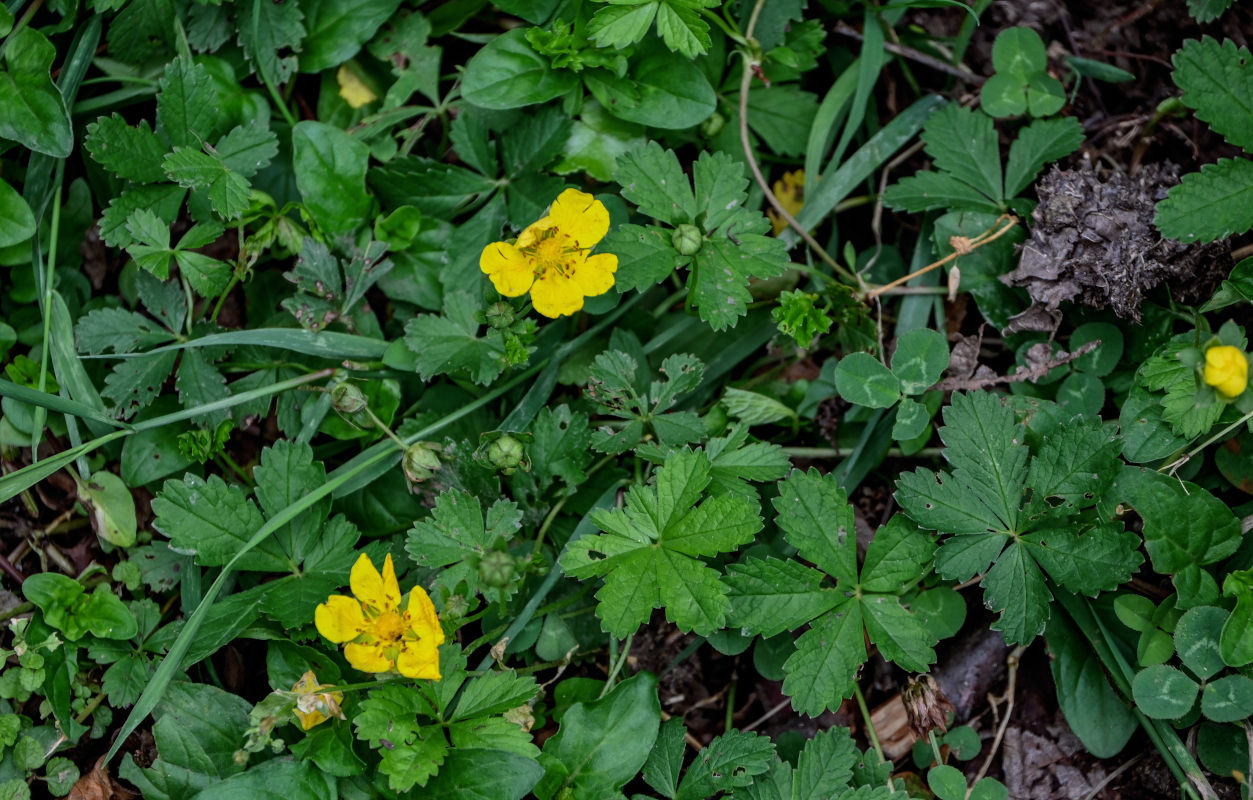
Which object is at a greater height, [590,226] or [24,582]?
[590,226]

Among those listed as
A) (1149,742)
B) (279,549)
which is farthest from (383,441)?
(1149,742)

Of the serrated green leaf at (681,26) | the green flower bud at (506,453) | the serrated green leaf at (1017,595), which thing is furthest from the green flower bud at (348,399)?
the serrated green leaf at (1017,595)

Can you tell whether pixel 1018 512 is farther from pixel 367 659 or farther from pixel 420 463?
pixel 367 659

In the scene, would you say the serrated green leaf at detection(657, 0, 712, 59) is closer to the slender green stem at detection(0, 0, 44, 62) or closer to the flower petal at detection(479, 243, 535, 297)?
the flower petal at detection(479, 243, 535, 297)

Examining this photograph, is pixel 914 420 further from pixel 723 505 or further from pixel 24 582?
pixel 24 582

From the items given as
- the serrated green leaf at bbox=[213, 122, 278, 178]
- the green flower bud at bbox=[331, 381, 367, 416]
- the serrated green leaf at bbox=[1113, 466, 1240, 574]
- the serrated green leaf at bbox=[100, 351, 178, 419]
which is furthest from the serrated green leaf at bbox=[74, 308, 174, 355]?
the serrated green leaf at bbox=[1113, 466, 1240, 574]

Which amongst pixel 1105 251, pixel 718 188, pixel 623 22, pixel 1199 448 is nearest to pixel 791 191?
pixel 718 188

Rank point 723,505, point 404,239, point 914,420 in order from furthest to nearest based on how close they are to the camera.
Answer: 1. point 404,239
2. point 914,420
3. point 723,505
